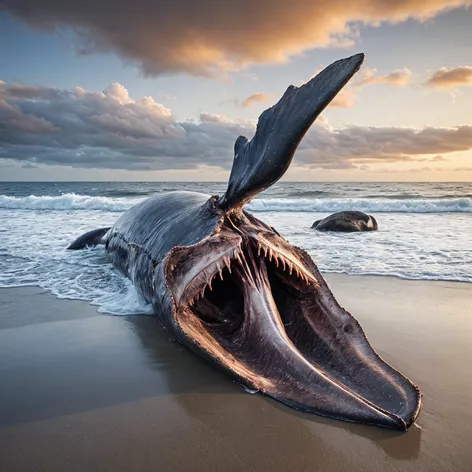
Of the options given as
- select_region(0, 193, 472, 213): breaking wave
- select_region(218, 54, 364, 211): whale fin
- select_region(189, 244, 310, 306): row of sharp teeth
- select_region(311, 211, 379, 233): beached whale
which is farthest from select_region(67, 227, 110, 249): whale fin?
select_region(0, 193, 472, 213): breaking wave

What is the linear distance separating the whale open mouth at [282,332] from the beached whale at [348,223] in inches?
320

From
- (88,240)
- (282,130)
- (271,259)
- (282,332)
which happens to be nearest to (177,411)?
(282,332)

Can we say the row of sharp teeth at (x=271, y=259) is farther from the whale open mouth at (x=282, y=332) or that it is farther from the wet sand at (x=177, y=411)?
the wet sand at (x=177, y=411)

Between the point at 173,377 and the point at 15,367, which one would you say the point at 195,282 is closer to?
the point at 173,377

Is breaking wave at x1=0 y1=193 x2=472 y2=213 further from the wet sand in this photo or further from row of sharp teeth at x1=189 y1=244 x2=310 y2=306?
row of sharp teeth at x1=189 y1=244 x2=310 y2=306

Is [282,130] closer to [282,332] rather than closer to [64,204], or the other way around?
[282,332]

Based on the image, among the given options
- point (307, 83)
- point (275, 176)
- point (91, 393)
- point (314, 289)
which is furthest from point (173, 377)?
point (307, 83)

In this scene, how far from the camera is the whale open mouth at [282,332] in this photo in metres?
2.51

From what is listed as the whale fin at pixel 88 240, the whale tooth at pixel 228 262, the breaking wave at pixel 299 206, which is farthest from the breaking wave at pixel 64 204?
the whale tooth at pixel 228 262

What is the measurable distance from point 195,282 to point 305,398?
1084 mm

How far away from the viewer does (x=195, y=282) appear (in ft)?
10.2

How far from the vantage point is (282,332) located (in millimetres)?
2947

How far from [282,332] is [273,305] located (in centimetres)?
25

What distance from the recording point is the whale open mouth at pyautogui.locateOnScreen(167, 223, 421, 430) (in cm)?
251
